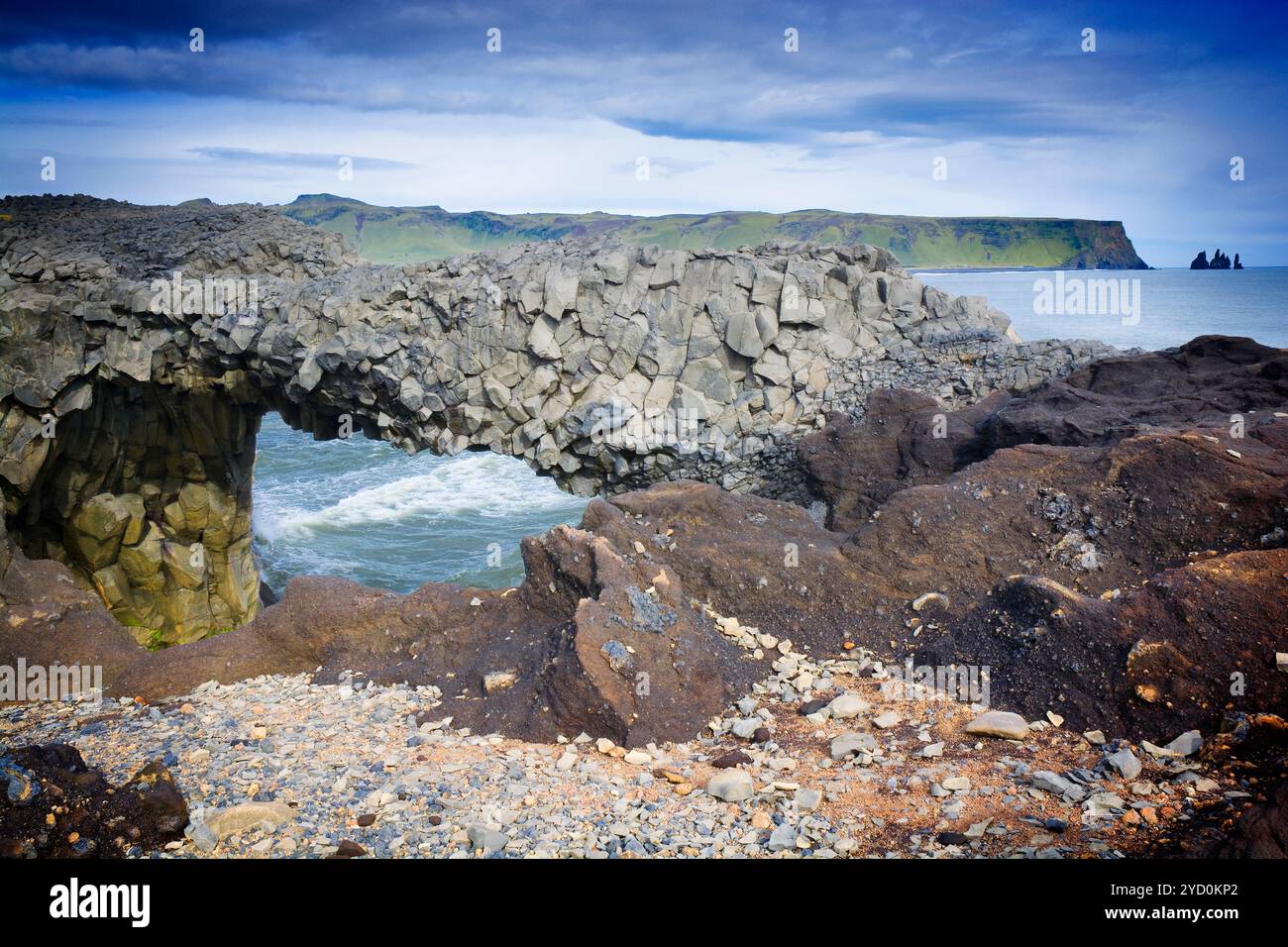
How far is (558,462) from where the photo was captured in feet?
55.2

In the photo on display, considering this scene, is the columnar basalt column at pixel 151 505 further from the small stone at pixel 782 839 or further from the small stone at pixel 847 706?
the small stone at pixel 782 839

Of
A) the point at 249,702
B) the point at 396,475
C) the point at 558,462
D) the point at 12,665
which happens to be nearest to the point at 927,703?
the point at 249,702

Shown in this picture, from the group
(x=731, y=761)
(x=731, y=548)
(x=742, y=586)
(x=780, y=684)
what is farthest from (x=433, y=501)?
(x=731, y=761)

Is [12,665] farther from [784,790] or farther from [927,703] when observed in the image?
[927,703]

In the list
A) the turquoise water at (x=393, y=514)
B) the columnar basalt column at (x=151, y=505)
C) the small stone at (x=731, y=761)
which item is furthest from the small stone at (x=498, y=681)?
the turquoise water at (x=393, y=514)

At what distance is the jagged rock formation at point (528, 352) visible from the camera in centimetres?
1633

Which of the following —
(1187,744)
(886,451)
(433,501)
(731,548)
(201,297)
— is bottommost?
(433,501)

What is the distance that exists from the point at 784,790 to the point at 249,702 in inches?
190

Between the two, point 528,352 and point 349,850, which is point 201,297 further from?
point 349,850

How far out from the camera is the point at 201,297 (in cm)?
1775
